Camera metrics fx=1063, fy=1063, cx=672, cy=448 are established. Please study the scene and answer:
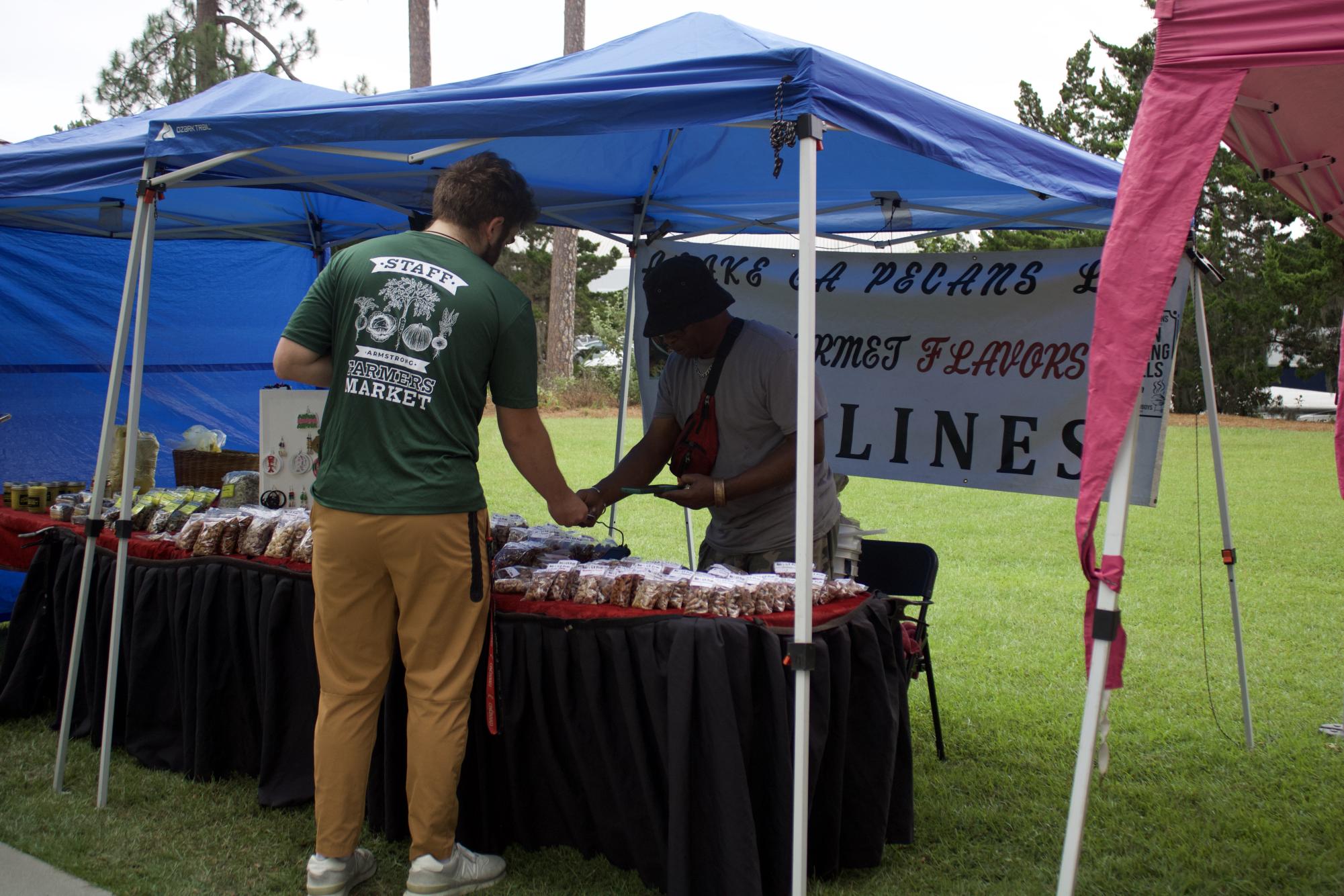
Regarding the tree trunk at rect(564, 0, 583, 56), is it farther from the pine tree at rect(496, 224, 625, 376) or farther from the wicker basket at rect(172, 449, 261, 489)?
the wicker basket at rect(172, 449, 261, 489)

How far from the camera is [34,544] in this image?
427 centimetres

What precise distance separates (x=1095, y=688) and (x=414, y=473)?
1.56 meters

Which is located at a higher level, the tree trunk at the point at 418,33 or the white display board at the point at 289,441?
the tree trunk at the point at 418,33

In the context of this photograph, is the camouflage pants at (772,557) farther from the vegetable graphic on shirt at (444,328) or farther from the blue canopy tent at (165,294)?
the blue canopy tent at (165,294)

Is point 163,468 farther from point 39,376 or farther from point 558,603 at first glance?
point 558,603

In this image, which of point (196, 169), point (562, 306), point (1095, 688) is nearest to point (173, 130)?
point (196, 169)

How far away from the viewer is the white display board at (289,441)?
4023 mm

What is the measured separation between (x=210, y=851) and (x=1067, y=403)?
336 centimetres

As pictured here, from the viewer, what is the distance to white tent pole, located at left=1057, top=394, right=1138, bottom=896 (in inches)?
79.5

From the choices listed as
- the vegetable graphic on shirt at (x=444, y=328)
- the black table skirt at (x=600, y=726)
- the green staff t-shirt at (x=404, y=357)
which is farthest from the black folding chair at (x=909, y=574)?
the vegetable graphic on shirt at (x=444, y=328)

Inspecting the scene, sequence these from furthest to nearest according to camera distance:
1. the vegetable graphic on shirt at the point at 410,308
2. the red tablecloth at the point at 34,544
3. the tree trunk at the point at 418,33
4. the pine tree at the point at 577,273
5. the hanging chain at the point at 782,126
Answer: the pine tree at the point at 577,273 < the tree trunk at the point at 418,33 < the red tablecloth at the point at 34,544 < the vegetable graphic on shirt at the point at 410,308 < the hanging chain at the point at 782,126

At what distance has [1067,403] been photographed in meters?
4.16

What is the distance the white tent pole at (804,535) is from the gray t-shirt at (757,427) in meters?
0.81

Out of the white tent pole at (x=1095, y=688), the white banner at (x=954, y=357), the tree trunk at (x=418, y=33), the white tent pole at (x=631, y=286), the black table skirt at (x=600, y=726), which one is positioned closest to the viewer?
the white tent pole at (x=1095, y=688)
